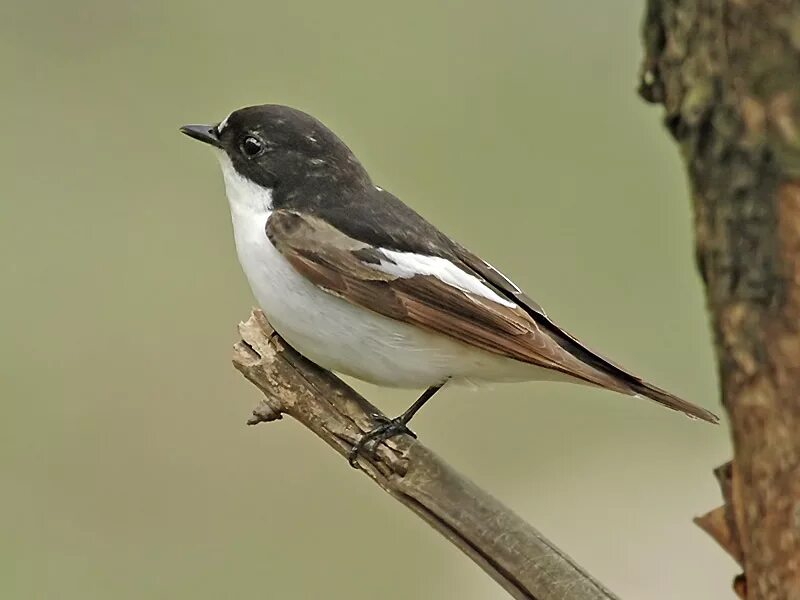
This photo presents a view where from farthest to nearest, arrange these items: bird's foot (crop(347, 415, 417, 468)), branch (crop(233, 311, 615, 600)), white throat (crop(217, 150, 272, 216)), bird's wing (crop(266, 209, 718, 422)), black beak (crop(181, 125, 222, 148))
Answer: black beak (crop(181, 125, 222, 148))
white throat (crop(217, 150, 272, 216))
bird's wing (crop(266, 209, 718, 422))
bird's foot (crop(347, 415, 417, 468))
branch (crop(233, 311, 615, 600))

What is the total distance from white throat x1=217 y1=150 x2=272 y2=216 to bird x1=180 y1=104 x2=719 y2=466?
1 cm

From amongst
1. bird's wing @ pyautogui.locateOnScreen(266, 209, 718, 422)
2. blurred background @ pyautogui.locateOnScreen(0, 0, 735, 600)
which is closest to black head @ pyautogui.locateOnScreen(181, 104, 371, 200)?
bird's wing @ pyautogui.locateOnScreen(266, 209, 718, 422)

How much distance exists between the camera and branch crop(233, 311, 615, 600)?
9.91ft

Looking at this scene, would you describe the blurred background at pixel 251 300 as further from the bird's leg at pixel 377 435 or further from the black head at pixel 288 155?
the bird's leg at pixel 377 435

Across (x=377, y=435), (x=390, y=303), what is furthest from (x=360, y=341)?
(x=377, y=435)

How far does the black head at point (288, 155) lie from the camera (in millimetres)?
4230

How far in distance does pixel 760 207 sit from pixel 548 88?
799 centimetres

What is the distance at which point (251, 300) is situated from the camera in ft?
26.1

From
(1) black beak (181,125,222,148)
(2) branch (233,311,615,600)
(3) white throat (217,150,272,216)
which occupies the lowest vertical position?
(2) branch (233,311,615,600)

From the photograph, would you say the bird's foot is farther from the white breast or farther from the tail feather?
the tail feather

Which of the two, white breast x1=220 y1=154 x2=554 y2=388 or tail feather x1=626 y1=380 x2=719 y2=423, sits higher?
tail feather x1=626 y1=380 x2=719 y2=423

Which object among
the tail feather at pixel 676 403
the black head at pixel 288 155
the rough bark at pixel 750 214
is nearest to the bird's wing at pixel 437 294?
the tail feather at pixel 676 403

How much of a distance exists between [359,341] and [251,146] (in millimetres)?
776

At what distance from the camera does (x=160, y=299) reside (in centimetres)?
842
